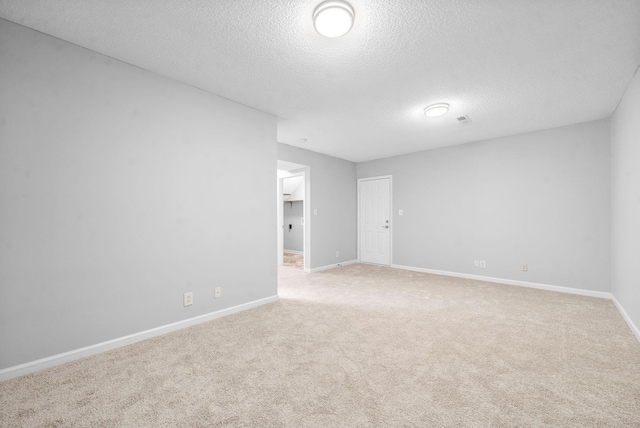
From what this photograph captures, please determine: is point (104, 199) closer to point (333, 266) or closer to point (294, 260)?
point (333, 266)

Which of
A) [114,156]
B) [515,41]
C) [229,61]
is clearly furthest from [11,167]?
[515,41]

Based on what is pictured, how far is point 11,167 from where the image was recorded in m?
1.97

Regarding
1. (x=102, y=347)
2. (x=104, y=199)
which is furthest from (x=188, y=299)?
(x=104, y=199)

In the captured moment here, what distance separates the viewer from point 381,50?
7.55 ft

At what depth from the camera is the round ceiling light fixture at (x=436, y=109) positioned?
11.3ft

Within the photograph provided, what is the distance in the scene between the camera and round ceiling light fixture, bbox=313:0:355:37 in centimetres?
179

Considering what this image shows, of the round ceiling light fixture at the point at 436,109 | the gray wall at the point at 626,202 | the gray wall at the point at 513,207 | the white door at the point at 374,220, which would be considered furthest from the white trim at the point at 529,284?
the round ceiling light fixture at the point at 436,109

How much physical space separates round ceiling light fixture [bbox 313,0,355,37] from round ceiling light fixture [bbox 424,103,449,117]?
6.26ft

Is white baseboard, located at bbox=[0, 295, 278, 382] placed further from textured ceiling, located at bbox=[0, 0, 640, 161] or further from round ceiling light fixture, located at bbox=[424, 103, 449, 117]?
round ceiling light fixture, located at bbox=[424, 103, 449, 117]

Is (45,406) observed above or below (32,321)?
below

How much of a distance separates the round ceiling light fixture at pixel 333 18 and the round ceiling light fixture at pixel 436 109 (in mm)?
1909

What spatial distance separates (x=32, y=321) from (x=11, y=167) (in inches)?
44.0

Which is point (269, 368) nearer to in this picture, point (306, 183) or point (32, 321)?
point (32, 321)

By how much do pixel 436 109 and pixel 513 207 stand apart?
2.45 meters
